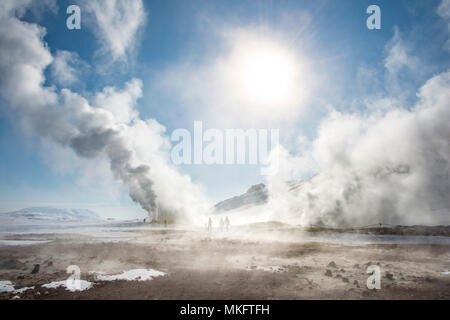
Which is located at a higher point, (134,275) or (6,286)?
(6,286)

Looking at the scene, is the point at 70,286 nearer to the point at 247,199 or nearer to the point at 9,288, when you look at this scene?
the point at 9,288

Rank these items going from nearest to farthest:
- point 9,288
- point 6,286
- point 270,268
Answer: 1. point 9,288
2. point 6,286
3. point 270,268

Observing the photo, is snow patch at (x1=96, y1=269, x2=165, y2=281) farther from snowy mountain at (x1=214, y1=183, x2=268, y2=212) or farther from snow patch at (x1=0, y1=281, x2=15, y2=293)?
snowy mountain at (x1=214, y1=183, x2=268, y2=212)

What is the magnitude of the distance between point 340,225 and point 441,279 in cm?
4753

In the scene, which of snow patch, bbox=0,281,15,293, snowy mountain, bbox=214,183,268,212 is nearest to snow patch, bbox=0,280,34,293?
snow patch, bbox=0,281,15,293

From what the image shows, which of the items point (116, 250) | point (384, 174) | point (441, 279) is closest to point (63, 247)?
point (116, 250)

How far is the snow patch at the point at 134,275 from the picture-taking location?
10.9 metres

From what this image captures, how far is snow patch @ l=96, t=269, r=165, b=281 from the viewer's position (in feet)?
35.8

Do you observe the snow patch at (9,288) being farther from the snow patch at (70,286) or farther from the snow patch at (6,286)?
the snow patch at (70,286)

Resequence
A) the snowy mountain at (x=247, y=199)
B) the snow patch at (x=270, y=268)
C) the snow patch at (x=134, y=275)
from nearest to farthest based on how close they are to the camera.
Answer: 1. the snow patch at (x=134, y=275)
2. the snow patch at (x=270, y=268)
3. the snowy mountain at (x=247, y=199)

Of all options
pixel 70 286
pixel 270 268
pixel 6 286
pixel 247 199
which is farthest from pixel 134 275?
pixel 247 199

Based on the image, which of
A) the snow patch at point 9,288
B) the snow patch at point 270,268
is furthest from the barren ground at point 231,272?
the snow patch at point 9,288

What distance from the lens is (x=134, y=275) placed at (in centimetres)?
1141

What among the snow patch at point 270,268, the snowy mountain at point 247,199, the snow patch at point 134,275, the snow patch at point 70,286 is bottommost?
the snowy mountain at point 247,199
